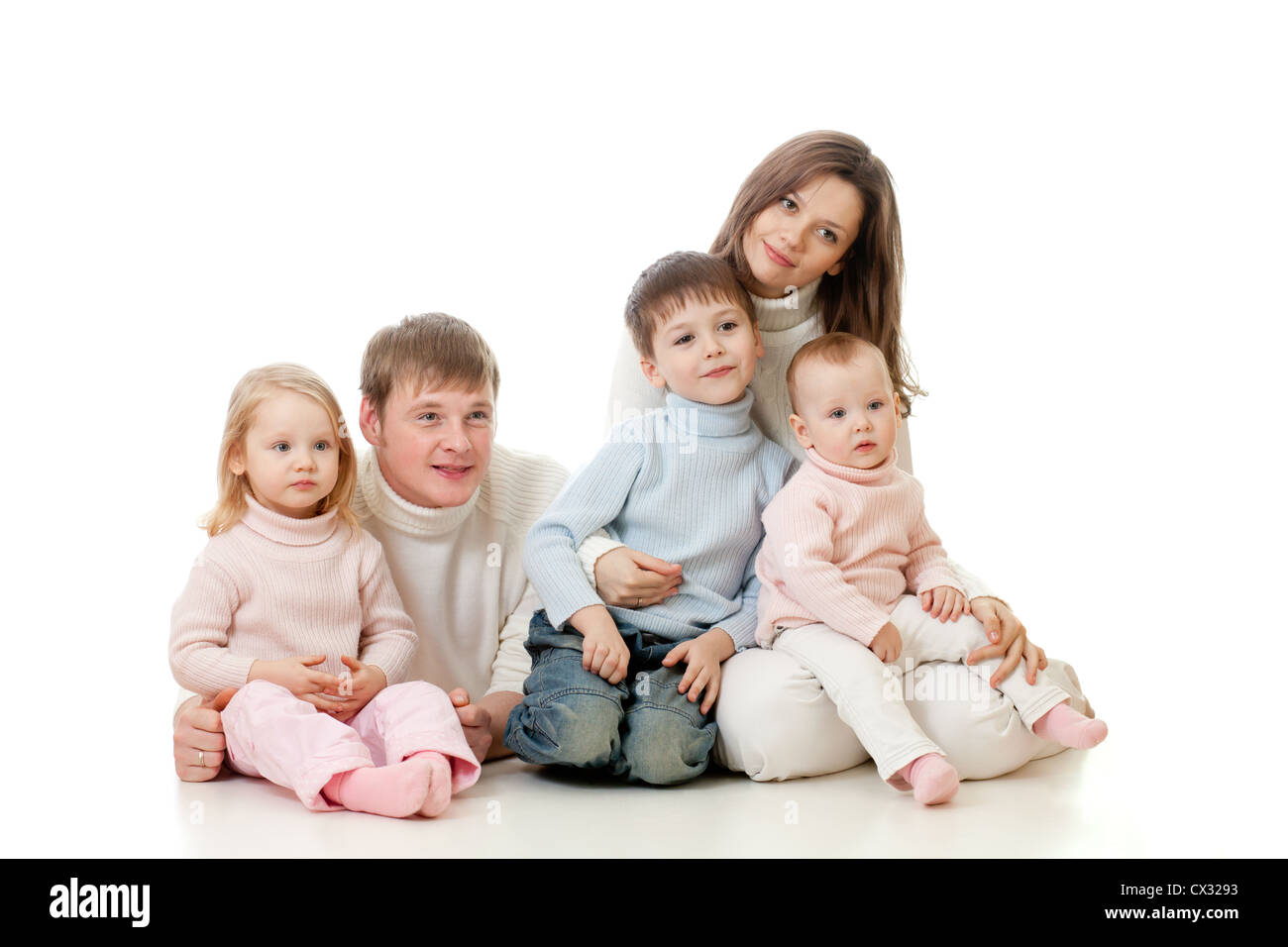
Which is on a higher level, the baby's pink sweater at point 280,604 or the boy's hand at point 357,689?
the baby's pink sweater at point 280,604

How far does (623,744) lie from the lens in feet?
6.16

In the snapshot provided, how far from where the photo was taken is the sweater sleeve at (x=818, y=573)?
1.92m

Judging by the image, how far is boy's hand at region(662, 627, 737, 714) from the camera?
194 cm

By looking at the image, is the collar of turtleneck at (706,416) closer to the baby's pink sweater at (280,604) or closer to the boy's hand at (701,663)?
the boy's hand at (701,663)

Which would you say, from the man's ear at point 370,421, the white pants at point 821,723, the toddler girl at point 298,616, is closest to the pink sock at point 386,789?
the toddler girl at point 298,616

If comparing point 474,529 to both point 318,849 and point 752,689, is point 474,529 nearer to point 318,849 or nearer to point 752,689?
point 752,689

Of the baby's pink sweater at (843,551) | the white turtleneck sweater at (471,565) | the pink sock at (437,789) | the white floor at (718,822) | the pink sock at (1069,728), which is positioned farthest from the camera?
the white turtleneck sweater at (471,565)

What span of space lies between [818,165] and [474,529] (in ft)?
2.97

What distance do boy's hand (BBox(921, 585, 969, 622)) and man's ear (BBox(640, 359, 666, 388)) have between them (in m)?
0.57

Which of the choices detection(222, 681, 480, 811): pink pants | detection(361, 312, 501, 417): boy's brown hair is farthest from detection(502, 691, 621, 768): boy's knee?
detection(361, 312, 501, 417): boy's brown hair

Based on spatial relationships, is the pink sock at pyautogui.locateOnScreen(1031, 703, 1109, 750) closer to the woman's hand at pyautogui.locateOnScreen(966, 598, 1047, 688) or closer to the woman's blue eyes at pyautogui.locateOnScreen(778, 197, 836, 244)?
the woman's hand at pyautogui.locateOnScreen(966, 598, 1047, 688)

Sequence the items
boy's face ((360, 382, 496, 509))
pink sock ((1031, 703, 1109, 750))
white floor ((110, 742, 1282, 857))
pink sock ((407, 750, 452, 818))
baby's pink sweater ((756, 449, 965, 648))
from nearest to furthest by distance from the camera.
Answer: white floor ((110, 742, 1282, 857)) < pink sock ((407, 750, 452, 818)) < pink sock ((1031, 703, 1109, 750)) < baby's pink sweater ((756, 449, 965, 648)) < boy's face ((360, 382, 496, 509))

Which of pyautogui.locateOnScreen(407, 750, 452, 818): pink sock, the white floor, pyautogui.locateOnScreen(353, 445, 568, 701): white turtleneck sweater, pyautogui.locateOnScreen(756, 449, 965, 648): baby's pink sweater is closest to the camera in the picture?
the white floor
